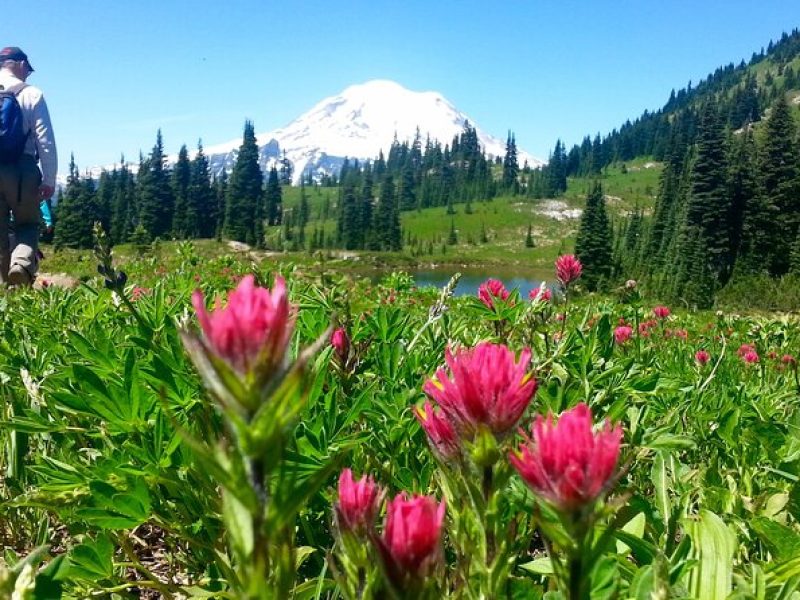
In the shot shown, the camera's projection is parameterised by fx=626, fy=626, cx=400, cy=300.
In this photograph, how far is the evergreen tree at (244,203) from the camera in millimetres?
89188

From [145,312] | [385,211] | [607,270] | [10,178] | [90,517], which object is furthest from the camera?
[385,211]

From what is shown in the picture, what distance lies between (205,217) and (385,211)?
33.8m

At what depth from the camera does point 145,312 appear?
2.31 metres

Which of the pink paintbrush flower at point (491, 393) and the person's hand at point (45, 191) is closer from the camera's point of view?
the pink paintbrush flower at point (491, 393)

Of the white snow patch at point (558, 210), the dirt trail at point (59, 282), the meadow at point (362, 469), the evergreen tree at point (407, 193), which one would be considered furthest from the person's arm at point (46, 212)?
the evergreen tree at point (407, 193)

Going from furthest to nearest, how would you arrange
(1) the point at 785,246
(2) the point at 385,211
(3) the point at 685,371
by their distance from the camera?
(2) the point at 385,211, (1) the point at 785,246, (3) the point at 685,371

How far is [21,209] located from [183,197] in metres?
86.6

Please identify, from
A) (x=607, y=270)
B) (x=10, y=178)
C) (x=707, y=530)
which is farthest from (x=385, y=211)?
(x=707, y=530)

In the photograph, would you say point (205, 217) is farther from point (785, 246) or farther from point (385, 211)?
point (785, 246)

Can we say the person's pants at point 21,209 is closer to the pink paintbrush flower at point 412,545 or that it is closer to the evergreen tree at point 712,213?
the pink paintbrush flower at point 412,545

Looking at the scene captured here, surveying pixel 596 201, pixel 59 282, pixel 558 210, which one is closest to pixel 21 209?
pixel 59 282

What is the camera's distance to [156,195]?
85.4 metres

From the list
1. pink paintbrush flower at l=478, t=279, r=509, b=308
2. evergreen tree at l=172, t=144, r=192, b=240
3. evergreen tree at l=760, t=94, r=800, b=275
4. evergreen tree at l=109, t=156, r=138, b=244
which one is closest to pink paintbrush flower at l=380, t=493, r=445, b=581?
pink paintbrush flower at l=478, t=279, r=509, b=308

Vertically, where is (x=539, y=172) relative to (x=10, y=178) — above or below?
above
